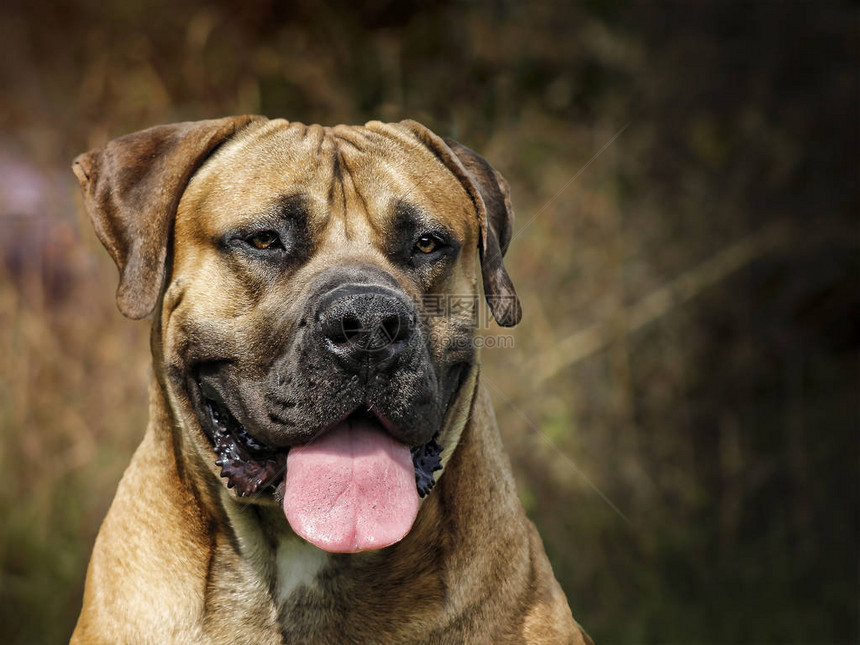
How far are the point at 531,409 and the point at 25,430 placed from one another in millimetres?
2850

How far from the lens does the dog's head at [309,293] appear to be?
250 cm

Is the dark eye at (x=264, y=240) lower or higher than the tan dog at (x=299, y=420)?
higher

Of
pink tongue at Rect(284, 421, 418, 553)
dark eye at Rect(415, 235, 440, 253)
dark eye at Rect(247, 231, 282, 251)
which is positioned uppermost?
dark eye at Rect(247, 231, 282, 251)

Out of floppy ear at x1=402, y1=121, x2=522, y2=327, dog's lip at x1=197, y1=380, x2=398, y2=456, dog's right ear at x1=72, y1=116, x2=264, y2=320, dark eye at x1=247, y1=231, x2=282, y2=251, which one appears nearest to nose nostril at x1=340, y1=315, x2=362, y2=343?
dog's lip at x1=197, y1=380, x2=398, y2=456

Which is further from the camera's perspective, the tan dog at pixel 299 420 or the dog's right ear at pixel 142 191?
the dog's right ear at pixel 142 191

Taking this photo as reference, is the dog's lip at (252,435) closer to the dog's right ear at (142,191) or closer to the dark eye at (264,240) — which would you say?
the dog's right ear at (142,191)

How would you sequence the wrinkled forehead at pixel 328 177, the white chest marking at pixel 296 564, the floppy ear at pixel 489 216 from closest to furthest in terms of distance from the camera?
the white chest marking at pixel 296 564, the wrinkled forehead at pixel 328 177, the floppy ear at pixel 489 216

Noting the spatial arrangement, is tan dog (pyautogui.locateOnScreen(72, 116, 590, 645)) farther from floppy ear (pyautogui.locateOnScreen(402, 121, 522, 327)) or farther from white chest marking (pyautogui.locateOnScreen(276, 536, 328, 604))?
floppy ear (pyautogui.locateOnScreen(402, 121, 522, 327))

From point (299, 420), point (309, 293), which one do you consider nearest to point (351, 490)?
point (299, 420)

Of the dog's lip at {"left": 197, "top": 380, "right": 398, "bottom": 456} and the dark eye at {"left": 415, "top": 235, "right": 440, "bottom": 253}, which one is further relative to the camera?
the dark eye at {"left": 415, "top": 235, "right": 440, "bottom": 253}

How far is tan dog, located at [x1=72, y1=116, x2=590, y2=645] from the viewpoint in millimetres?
2523

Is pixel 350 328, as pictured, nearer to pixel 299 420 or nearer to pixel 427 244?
pixel 299 420

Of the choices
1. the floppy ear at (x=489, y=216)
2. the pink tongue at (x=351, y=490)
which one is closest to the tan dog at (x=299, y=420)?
the pink tongue at (x=351, y=490)

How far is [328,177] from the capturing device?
9.56 ft
